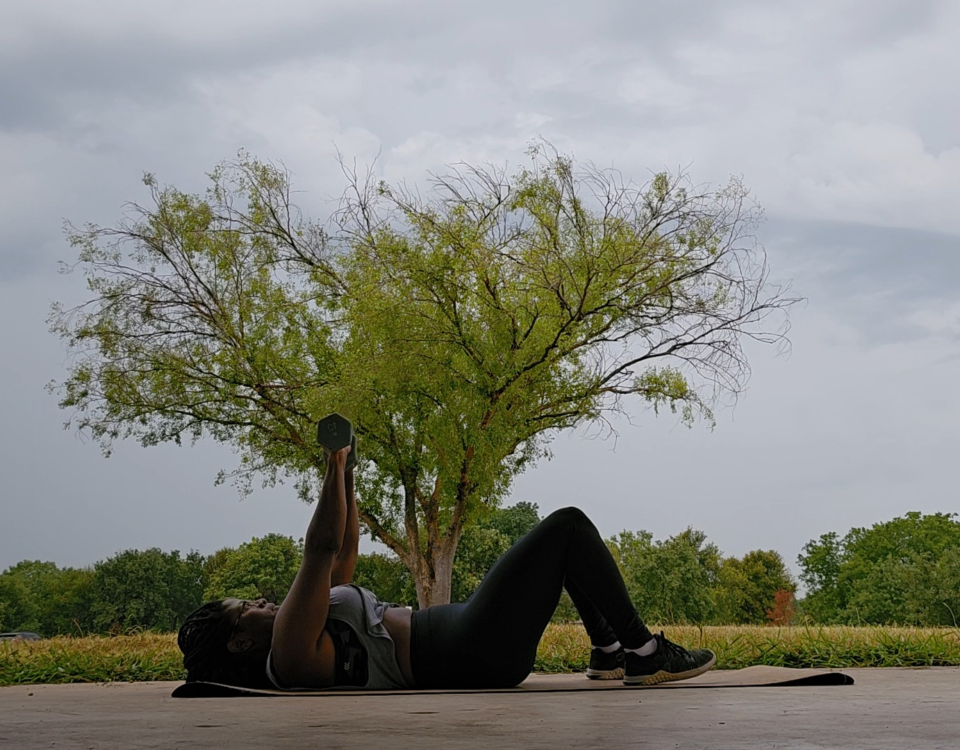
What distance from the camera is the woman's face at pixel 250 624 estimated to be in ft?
11.9

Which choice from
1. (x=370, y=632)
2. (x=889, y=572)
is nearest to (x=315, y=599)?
(x=370, y=632)

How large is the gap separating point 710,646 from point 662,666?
3341 mm

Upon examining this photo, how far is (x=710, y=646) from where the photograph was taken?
6.91 meters

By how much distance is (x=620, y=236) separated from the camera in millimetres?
14930

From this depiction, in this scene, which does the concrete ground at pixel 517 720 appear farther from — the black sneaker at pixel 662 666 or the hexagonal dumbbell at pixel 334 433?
the hexagonal dumbbell at pixel 334 433

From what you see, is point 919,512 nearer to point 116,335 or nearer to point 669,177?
point 669,177

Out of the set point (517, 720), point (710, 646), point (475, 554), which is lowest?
point (517, 720)

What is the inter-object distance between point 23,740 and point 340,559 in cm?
181

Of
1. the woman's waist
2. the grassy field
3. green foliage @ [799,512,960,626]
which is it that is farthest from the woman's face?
green foliage @ [799,512,960,626]

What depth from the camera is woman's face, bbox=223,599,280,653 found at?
3.62 meters

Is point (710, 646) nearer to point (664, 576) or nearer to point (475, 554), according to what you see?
point (664, 576)

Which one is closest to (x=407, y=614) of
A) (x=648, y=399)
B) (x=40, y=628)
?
(x=648, y=399)

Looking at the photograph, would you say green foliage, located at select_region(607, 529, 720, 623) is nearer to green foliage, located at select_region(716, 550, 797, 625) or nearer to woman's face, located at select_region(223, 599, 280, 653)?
green foliage, located at select_region(716, 550, 797, 625)

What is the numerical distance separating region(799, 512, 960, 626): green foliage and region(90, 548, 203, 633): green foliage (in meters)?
16.3
